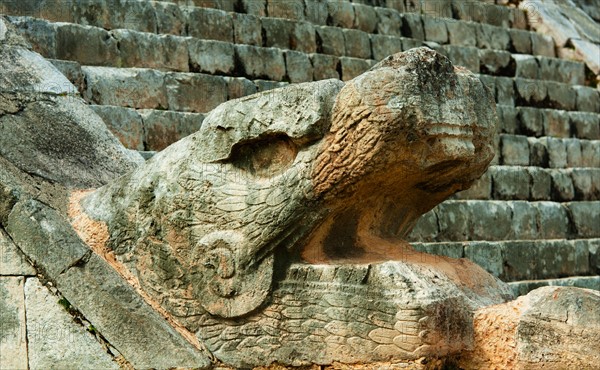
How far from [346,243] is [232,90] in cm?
342

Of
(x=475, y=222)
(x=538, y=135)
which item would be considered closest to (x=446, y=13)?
(x=538, y=135)

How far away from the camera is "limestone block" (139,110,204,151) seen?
8484mm

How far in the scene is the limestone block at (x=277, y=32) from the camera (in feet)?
34.7

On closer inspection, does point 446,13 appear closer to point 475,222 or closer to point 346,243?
point 475,222

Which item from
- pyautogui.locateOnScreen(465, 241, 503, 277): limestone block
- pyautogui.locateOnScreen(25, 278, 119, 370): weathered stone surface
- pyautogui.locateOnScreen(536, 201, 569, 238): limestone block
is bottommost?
pyautogui.locateOnScreen(25, 278, 119, 370): weathered stone surface

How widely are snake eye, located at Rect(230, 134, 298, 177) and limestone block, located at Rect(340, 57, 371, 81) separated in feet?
15.5

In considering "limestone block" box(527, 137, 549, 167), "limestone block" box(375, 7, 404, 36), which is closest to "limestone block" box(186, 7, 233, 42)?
"limestone block" box(375, 7, 404, 36)

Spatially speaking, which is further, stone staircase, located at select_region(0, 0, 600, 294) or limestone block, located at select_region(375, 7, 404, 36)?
limestone block, located at select_region(375, 7, 404, 36)

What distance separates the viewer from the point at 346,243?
6246 mm

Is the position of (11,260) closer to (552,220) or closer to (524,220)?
(524,220)

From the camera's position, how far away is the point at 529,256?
10.1 metres

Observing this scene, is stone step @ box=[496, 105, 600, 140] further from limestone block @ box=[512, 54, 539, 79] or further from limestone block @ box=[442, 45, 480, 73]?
limestone block @ box=[442, 45, 480, 73]

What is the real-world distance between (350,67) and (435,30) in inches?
79.5

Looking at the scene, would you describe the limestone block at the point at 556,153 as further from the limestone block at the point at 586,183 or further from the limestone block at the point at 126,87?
the limestone block at the point at 126,87
